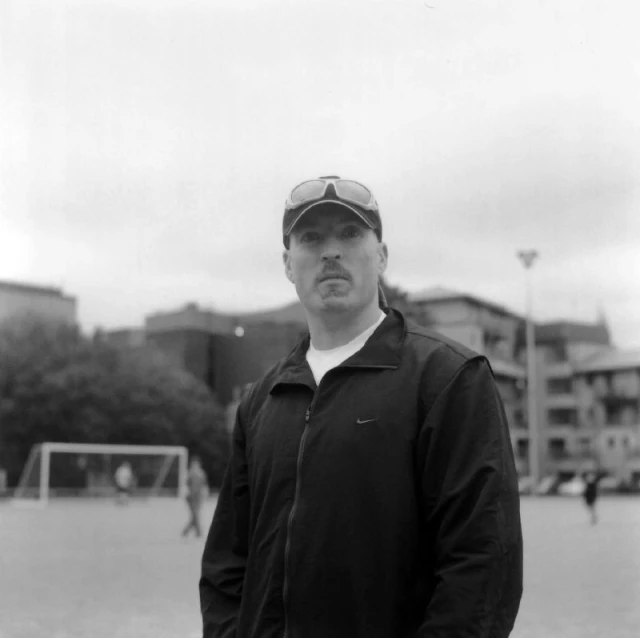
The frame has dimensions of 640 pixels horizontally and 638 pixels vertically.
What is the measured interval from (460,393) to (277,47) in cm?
522

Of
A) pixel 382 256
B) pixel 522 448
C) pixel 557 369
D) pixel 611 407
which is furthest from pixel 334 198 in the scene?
pixel 557 369

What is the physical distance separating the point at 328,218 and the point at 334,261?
4.4 inches

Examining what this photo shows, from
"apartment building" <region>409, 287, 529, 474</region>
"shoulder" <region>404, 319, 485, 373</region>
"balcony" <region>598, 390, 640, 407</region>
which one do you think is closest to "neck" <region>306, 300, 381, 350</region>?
"shoulder" <region>404, 319, 485, 373</region>

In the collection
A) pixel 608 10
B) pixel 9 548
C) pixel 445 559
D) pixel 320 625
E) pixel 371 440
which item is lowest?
pixel 9 548

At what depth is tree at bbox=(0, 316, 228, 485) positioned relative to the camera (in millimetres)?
49500

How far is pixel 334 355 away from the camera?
2.48 meters

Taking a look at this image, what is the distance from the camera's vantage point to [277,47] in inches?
277

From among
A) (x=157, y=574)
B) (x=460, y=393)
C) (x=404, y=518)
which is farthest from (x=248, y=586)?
(x=157, y=574)

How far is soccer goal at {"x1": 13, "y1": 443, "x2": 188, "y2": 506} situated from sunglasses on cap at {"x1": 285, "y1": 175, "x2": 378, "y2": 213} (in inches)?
1409

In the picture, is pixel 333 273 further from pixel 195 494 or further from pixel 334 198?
pixel 195 494

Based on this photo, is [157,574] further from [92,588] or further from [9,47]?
[9,47]

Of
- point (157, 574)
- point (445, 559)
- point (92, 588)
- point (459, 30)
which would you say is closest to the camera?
point (445, 559)

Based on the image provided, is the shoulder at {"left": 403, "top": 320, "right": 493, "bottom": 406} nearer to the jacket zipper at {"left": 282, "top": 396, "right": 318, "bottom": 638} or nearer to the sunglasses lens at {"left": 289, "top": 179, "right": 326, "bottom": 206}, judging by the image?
the jacket zipper at {"left": 282, "top": 396, "right": 318, "bottom": 638}

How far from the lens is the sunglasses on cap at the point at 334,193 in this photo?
8.20 ft
